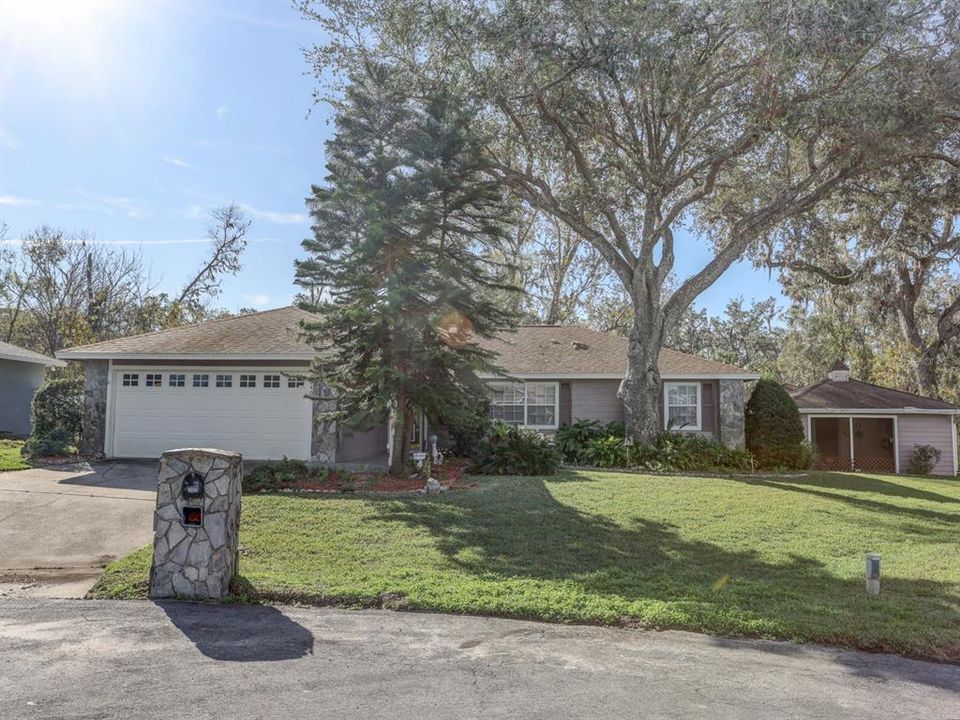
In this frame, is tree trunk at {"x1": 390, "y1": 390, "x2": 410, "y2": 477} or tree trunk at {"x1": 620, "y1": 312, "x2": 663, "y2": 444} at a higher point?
tree trunk at {"x1": 620, "y1": 312, "x2": 663, "y2": 444}

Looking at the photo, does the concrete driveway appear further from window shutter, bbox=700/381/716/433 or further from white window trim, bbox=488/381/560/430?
window shutter, bbox=700/381/716/433

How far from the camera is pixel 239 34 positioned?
37.1 ft

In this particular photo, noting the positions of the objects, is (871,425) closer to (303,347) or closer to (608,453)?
(608,453)

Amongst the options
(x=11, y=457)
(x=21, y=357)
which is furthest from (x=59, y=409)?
(x=21, y=357)

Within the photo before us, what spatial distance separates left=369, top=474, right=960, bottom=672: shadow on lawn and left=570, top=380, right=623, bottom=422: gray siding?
8400 millimetres

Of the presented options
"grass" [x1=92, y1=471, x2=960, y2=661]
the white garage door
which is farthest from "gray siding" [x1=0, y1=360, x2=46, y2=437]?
"grass" [x1=92, y1=471, x2=960, y2=661]

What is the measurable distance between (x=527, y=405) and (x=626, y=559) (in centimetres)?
1127

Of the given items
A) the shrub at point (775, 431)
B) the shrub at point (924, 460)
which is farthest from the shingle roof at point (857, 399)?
the shrub at point (775, 431)

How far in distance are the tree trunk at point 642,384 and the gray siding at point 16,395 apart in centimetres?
1968

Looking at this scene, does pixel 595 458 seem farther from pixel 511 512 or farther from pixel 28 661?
pixel 28 661

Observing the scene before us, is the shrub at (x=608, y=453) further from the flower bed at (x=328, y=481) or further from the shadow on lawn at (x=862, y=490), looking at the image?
the flower bed at (x=328, y=481)

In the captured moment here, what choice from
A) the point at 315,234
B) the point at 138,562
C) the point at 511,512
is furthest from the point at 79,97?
the point at 511,512

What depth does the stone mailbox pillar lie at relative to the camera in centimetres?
570

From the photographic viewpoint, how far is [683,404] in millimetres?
18125
